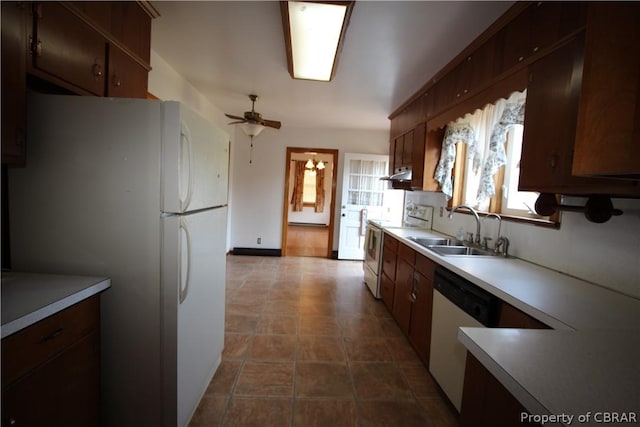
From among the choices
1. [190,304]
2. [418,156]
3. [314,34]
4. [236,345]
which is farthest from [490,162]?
[236,345]

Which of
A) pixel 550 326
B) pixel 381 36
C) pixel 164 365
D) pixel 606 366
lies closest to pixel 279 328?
pixel 164 365

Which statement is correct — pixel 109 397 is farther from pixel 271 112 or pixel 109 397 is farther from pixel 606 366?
pixel 271 112

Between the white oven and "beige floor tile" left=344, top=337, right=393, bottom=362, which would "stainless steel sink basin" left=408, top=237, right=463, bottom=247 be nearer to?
the white oven

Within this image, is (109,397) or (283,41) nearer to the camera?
(109,397)

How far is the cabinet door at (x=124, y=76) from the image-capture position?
162cm

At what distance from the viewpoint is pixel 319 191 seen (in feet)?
34.0

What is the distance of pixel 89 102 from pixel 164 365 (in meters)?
1.26

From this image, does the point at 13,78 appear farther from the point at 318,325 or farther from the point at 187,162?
the point at 318,325

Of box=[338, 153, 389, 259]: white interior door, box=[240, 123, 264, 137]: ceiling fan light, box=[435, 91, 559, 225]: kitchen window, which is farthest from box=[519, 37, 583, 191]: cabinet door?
box=[338, 153, 389, 259]: white interior door

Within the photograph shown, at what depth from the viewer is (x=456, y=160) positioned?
9.84 feet

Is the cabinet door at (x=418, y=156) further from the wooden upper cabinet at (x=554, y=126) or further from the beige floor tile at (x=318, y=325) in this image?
the beige floor tile at (x=318, y=325)

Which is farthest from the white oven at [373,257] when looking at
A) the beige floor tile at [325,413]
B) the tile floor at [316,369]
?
the beige floor tile at [325,413]

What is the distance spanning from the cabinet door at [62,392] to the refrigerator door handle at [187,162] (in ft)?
2.30

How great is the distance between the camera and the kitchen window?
1837 millimetres
